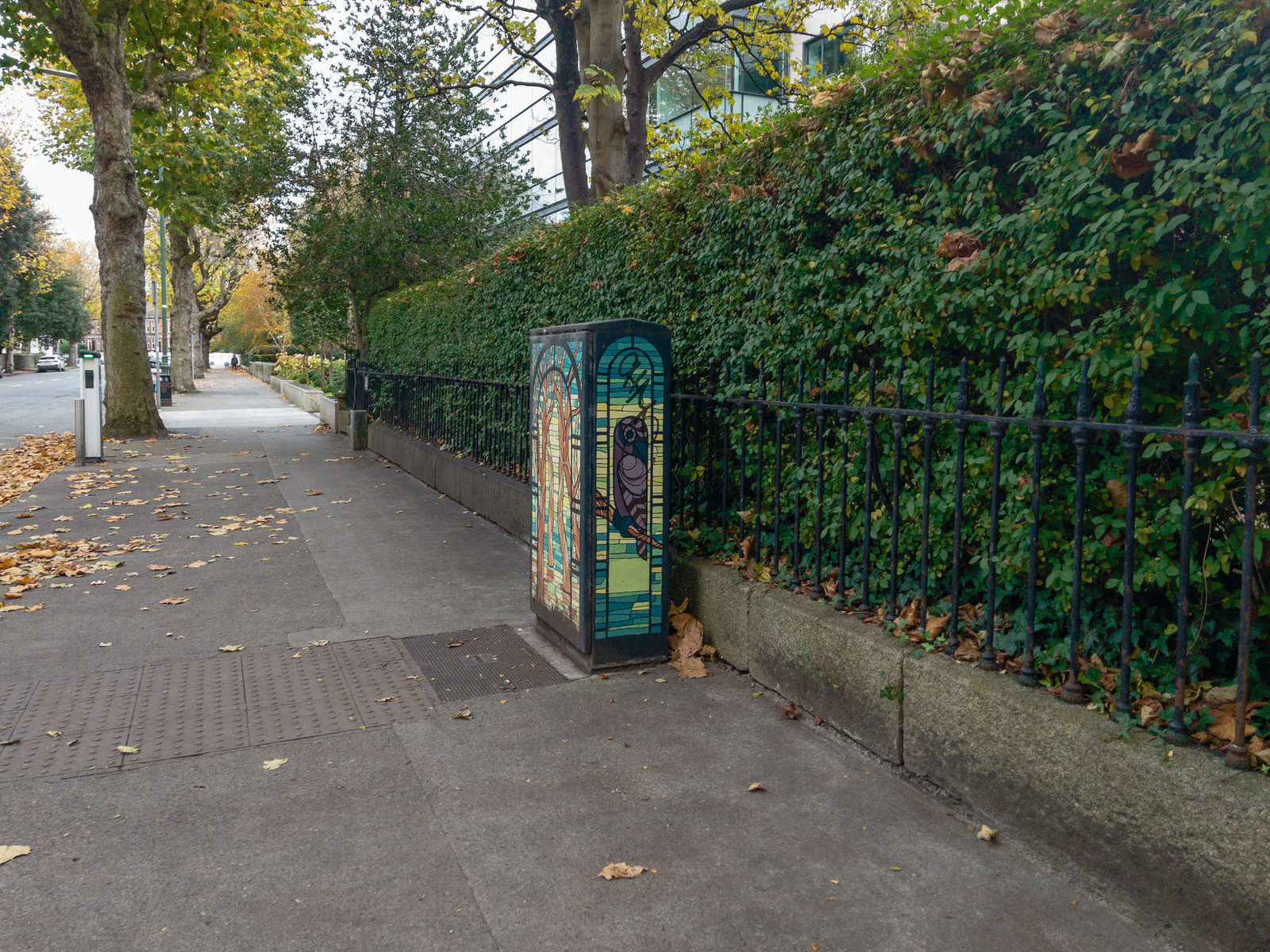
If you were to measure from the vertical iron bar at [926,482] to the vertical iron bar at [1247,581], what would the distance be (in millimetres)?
1108

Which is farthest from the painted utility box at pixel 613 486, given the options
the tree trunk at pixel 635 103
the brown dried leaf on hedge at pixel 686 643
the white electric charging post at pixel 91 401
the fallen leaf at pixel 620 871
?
the white electric charging post at pixel 91 401

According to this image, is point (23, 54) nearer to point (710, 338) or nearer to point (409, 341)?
point (409, 341)

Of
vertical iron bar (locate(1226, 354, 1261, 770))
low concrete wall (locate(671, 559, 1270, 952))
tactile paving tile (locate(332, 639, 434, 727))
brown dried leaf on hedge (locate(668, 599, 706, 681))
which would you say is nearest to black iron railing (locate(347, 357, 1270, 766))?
vertical iron bar (locate(1226, 354, 1261, 770))

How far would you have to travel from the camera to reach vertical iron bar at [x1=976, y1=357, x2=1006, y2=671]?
10.5ft

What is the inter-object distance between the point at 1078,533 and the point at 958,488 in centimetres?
54

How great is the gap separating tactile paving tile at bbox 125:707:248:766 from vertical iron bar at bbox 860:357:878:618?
8.83ft

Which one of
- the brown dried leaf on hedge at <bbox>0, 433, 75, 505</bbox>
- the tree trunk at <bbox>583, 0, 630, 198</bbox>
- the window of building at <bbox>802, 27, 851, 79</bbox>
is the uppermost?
the window of building at <bbox>802, 27, 851, 79</bbox>

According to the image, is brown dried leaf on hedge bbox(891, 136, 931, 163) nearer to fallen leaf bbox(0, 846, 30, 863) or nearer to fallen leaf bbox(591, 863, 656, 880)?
fallen leaf bbox(591, 863, 656, 880)

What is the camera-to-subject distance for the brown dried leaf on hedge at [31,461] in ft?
36.6

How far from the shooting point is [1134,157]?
9.39ft

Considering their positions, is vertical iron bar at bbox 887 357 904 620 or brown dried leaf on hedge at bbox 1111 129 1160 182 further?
vertical iron bar at bbox 887 357 904 620

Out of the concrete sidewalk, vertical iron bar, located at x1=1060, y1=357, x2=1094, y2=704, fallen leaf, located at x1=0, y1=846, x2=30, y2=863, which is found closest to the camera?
the concrete sidewalk

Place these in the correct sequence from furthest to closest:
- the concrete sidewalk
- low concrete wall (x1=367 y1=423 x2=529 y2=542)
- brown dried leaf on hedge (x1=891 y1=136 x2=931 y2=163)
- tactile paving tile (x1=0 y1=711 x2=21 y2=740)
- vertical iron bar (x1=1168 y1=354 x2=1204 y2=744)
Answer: low concrete wall (x1=367 y1=423 x2=529 y2=542), tactile paving tile (x1=0 y1=711 x2=21 y2=740), brown dried leaf on hedge (x1=891 y1=136 x2=931 y2=163), the concrete sidewalk, vertical iron bar (x1=1168 y1=354 x2=1204 y2=744)

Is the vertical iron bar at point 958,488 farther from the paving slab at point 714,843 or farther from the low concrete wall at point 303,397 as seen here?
the low concrete wall at point 303,397
